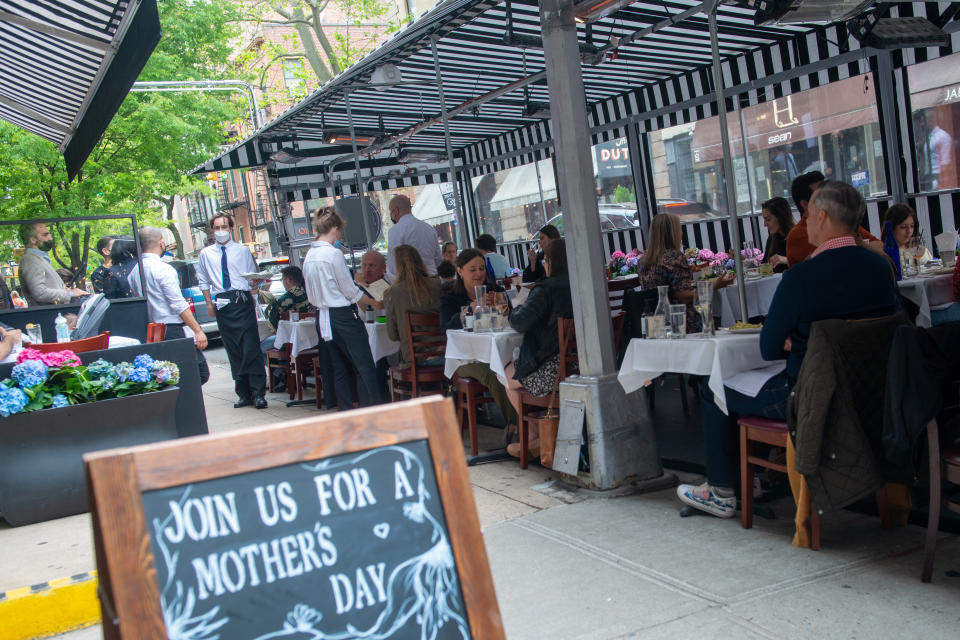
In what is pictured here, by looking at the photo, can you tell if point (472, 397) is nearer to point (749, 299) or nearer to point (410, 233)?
point (749, 299)

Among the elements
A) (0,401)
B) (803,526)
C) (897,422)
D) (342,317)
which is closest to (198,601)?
(897,422)

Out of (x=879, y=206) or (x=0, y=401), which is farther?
(x=879, y=206)

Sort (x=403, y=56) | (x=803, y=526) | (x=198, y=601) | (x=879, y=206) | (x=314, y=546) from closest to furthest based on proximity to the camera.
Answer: (x=198, y=601)
(x=314, y=546)
(x=803, y=526)
(x=403, y=56)
(x=879, y=206)

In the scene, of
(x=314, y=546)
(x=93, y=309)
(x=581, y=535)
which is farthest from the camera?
(x=93, y=309)

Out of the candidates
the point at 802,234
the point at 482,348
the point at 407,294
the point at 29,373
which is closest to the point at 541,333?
the point at 482,348

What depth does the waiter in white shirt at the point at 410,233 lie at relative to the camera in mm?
8062

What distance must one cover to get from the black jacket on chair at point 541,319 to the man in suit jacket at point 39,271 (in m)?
3.42

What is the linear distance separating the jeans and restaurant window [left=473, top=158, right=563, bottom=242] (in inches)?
405

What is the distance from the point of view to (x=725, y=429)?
3.91 meters

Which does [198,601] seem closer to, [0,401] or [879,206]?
[0,401]

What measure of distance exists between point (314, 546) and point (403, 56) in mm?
5900

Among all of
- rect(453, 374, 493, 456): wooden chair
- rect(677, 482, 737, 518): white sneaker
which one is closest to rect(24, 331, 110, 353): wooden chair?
rect(453, 374, 493, 456): wooden chair

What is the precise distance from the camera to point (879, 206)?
9383 millimetres

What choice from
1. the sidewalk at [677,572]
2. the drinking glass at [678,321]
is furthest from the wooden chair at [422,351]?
the drinking glass at [678,321]
